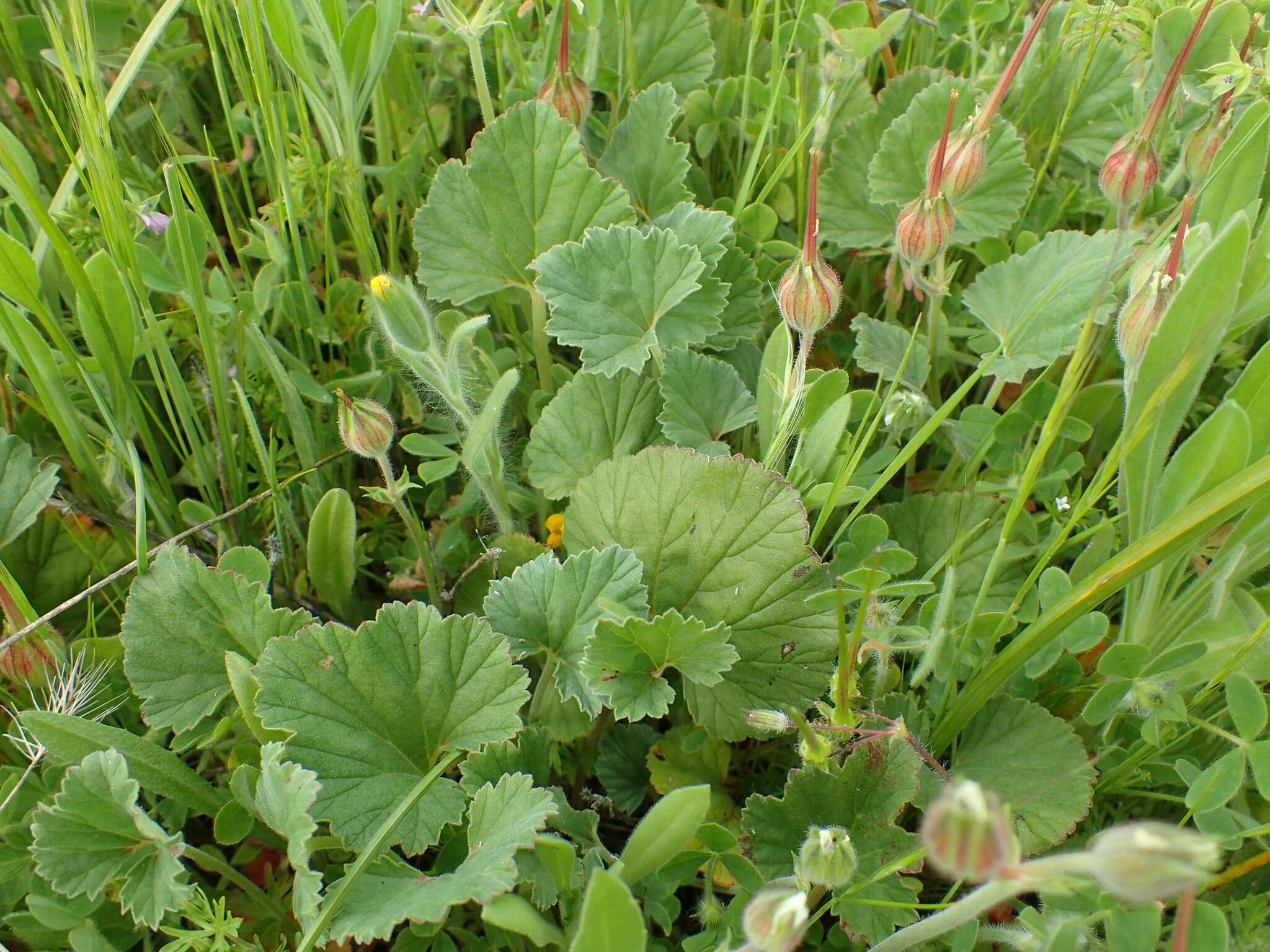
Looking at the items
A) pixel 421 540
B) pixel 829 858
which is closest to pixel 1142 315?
pixel 829 858

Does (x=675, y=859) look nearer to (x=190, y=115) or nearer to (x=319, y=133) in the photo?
(x=319, y=133)

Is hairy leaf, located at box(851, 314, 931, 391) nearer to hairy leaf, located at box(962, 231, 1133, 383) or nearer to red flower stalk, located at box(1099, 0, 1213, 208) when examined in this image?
hairy leaf, located at box(962, 231, 1133, 383)

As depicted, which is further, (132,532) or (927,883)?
(132,532)

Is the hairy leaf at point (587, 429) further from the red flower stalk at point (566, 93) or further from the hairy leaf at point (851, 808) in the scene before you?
the hairy leaf at point (851, 808)

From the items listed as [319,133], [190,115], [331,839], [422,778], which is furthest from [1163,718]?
[190,115]

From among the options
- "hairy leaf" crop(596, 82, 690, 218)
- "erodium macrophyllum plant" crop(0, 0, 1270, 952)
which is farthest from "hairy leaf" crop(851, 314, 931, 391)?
"hairy leaf" crop(596, 82, 690, 218)
